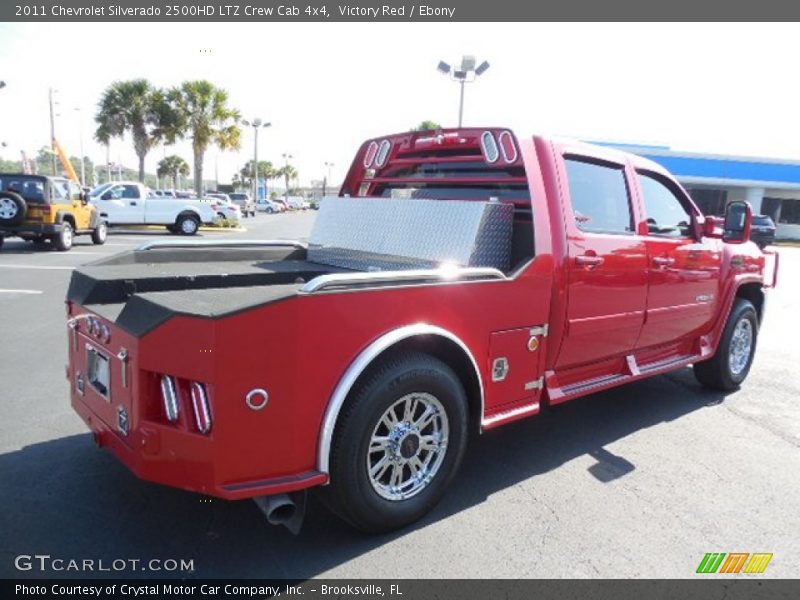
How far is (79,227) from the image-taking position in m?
15.4

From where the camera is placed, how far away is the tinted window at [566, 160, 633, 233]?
12.8ft

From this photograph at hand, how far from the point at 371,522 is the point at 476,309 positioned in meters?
1.23

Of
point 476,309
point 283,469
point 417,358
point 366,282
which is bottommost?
point 283,469

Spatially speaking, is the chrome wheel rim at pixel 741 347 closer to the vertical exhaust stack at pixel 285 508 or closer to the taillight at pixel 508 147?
the taillight at pixel 508 147

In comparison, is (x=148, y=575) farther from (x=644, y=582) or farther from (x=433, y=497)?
(x=644, y=582)

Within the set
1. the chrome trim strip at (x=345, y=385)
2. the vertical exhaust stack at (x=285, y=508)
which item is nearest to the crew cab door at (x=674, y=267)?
the chrome trim strip at (x=345, y=385)

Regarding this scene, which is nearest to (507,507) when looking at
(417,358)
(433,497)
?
(433,497)

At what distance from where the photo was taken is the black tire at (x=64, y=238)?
1437 centimetres

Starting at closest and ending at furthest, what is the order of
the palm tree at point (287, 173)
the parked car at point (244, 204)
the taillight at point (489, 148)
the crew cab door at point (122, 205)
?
the taillight at point (489, 148) < the crew cab door at point (122, 205) < the parked car at point (244, 204) < the palm tree at point (287, 173)

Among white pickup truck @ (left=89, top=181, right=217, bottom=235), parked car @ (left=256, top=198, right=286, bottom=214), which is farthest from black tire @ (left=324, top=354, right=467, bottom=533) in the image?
parked car @ (left=256, top=198, right=286, bottom=214)

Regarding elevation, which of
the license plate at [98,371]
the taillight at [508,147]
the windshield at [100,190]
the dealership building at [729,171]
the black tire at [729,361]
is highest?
the dealership building at [729,171]

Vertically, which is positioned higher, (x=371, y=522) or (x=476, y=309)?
(x=476, y=309)

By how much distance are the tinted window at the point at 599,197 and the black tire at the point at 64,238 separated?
14.1 metres

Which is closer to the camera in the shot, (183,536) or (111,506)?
(183,536)
